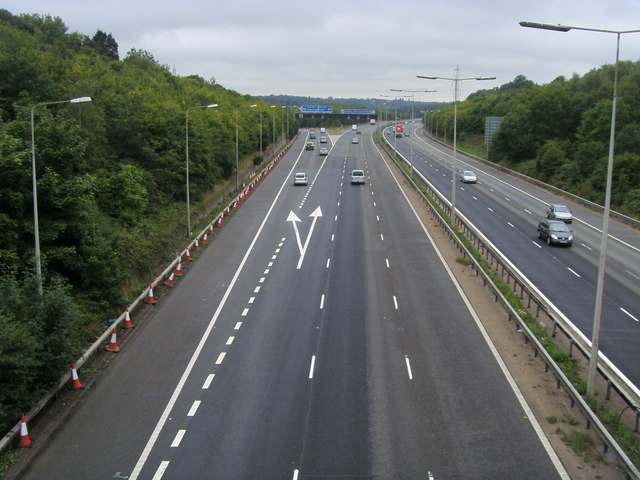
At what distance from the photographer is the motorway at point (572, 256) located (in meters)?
24.1

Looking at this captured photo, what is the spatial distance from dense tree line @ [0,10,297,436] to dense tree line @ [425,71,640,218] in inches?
1400

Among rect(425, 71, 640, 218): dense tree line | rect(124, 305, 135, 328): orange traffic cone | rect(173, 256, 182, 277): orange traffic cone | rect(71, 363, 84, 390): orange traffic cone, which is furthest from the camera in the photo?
rect(425, 71, 640, 218): dense tree line

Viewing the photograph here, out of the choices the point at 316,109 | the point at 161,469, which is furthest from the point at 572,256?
the point at 316,109

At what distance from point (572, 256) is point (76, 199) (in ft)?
88.3

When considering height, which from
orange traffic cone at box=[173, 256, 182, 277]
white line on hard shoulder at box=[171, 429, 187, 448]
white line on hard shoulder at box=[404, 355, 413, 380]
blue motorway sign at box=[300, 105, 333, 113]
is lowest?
white line on hard shoulder at box=[171, 429, 187, 448]

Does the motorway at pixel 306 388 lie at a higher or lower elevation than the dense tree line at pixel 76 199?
lower

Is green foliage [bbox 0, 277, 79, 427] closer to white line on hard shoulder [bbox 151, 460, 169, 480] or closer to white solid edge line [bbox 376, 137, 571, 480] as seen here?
white line on hard shoulder [bbox 151, 460, 169, 480]

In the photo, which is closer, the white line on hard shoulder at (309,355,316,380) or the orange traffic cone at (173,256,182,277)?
Result: the white line on hard shoulder at (309,355,316,380)

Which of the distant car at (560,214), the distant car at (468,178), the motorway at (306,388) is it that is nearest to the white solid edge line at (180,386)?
the motorway at (306,388)

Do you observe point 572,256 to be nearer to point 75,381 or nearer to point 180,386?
point 180,386

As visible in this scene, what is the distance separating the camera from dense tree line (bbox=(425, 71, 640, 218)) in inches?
2254

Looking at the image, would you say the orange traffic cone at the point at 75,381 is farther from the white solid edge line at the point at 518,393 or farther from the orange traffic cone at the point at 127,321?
the white solid edge line at the point at 518,393

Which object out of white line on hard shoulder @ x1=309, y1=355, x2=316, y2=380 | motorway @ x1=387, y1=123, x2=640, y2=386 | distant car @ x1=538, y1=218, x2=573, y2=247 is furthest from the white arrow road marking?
distant car @ x1=538, y1=218, x2=573, y2=247

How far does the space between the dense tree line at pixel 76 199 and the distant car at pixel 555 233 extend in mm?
23103
